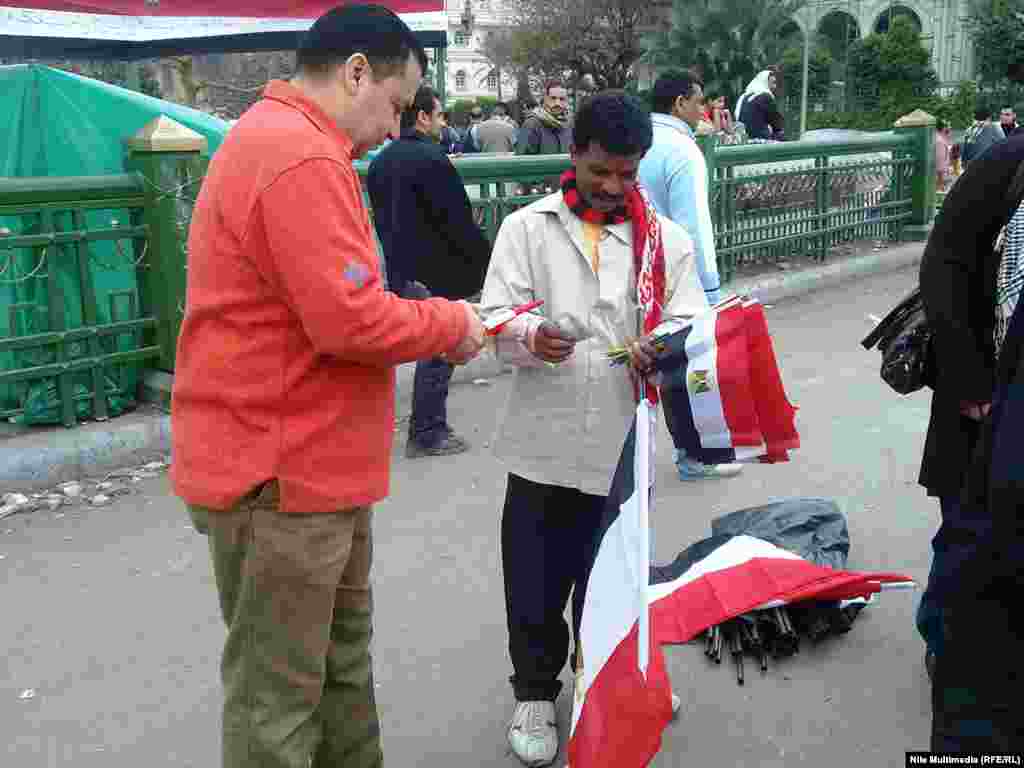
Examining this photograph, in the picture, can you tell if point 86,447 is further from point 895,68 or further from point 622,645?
point 895,68

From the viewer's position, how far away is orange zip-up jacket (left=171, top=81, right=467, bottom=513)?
Answer: 208 cm

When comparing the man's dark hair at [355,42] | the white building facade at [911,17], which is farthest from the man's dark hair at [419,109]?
the white building facade at [911,17]

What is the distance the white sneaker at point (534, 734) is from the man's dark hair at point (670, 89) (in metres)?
3.41

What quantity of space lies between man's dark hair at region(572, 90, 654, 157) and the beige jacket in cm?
20

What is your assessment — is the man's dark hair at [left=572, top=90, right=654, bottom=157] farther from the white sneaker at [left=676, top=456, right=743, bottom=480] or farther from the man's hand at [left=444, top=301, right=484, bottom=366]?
the white sneaker at [left=676, top=456, right=743, bottom=480]

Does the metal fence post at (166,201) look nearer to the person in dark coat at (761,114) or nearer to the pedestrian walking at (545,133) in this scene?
the pedestrian walking at (545,133)

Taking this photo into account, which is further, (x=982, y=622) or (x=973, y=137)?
(x=973, y=137)

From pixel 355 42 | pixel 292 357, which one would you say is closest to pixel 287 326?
pixel 292 357

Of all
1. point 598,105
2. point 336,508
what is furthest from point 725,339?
point 336,508

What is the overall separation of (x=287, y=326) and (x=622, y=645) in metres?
1.10

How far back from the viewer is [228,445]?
224 cm

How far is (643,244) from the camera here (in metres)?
2.93

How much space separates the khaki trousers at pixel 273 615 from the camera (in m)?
2.26

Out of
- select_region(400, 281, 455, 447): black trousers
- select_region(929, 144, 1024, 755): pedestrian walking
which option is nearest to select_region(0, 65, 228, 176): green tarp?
select_region(400, 281, 455, 447): black trousers
